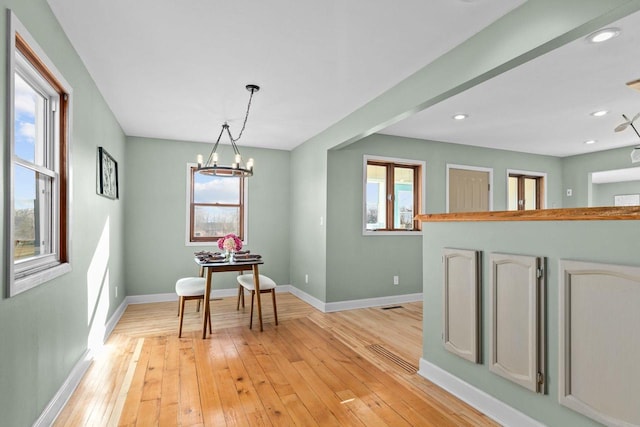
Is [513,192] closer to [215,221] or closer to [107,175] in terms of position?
[215,221]

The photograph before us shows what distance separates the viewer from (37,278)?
1.87m

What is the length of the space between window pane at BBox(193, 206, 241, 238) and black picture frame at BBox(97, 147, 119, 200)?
1.36m

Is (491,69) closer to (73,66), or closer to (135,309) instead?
(73,66)

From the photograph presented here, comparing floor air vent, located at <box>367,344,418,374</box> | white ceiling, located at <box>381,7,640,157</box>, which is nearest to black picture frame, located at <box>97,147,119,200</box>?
floor air vent, located at <box>367,344,418,374</box>

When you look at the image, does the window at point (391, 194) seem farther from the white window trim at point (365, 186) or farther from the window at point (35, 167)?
the window at point (35, 167)

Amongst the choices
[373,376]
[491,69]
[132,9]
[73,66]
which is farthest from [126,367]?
[491,69]

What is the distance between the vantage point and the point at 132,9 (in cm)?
211

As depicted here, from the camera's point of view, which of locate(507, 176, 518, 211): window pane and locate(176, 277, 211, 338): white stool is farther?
locate(507, 176, 518, 211): window pane

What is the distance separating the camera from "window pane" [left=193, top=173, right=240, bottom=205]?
551cm

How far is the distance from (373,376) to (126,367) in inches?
78.6

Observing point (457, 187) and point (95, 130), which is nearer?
point (95, 130)

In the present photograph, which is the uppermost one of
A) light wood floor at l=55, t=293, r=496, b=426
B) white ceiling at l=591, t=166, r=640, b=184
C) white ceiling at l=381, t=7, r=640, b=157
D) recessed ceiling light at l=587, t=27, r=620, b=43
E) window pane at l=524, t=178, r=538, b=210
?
recessed ceiling light at l=587, t=27, r=620, b=43

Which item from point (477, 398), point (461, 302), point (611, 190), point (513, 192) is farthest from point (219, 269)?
point (611, 190)

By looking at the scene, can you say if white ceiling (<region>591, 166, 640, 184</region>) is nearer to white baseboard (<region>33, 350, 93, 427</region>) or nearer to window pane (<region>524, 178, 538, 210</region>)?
window pane (<region>524, 178, 538, 210</region>)
